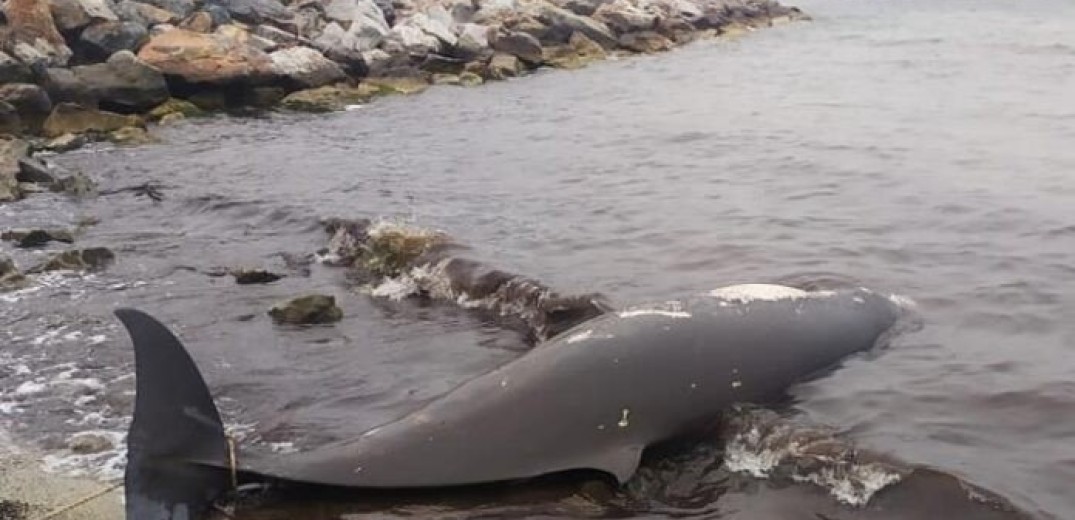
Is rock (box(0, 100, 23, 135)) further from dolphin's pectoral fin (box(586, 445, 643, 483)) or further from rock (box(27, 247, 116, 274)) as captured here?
dolphin's pectoral fin (box(586, 445, 643, 483))

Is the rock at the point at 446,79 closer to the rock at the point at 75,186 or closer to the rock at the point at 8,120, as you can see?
the rock at the point at 8,120

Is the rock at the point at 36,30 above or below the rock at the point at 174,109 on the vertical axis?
above

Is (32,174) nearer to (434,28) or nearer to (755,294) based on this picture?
(755,294)

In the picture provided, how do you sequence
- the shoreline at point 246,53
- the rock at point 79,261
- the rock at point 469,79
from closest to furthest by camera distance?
the rock at point 79,261 < the shoreline at point 246,53 < the rock at point 469,79

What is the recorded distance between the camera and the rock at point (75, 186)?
672 inches

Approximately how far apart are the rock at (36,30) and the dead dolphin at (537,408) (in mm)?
22407

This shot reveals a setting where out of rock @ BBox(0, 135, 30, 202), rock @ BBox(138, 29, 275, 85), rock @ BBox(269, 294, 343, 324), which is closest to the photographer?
rock @ BBox(269, 294, 343, 324)

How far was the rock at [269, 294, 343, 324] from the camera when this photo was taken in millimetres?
10047

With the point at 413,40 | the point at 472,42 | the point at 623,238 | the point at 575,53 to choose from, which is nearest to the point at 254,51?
the point at 413,40

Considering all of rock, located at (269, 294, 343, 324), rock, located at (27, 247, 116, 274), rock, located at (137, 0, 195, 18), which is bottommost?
rock, located at (27, 247, 116, 274)

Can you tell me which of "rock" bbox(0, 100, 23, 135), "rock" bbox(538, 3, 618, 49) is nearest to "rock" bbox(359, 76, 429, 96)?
"rock" bbox(538, 3, 618, 49)

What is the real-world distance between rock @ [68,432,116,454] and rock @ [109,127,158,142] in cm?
1600

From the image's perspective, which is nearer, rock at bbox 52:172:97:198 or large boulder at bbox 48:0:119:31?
rock at bbox 52:172:97:198

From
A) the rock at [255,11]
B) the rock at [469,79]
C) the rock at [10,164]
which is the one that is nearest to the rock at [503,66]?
the rock at [469,79]
